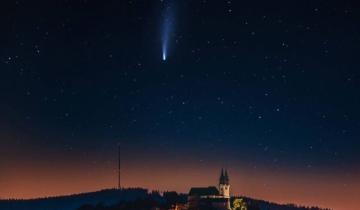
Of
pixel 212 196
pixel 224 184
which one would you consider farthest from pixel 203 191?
pixel 224 184

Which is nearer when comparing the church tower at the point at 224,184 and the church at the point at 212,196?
the church at the point at 212,196

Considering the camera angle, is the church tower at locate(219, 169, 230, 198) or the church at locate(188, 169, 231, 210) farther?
the church tower at locate(219, 169, 230, 198)

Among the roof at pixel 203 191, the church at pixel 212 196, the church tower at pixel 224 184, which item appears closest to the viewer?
the church at pixel 212 196

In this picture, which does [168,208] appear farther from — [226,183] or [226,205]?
[226,183]

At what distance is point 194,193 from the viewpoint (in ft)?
385

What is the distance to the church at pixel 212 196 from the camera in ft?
342

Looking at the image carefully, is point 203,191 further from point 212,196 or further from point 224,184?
point 224,184

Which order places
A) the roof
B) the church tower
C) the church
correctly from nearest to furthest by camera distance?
the church
the roof
the church tower

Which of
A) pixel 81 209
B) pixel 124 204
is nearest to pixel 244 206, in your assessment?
pixel 124 204

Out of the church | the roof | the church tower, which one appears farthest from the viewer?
the church tower

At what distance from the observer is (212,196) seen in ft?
384

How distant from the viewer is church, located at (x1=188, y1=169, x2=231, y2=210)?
104m

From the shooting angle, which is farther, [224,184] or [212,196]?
[224,184]

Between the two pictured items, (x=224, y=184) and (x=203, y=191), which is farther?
(x=224, y=184)
